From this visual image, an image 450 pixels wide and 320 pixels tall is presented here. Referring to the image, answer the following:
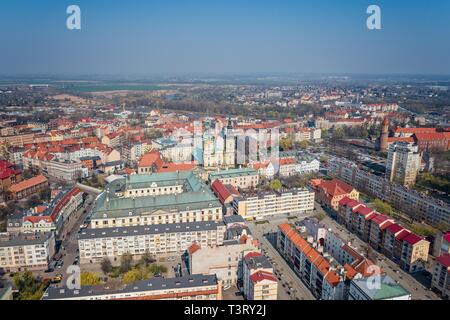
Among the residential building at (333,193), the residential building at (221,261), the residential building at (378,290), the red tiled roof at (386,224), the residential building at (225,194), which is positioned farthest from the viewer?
the residential building at (333,193)

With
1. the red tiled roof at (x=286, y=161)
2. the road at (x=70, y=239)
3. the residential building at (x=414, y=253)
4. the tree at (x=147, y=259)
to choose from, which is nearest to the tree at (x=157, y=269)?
the tree at (x=147, y=259)

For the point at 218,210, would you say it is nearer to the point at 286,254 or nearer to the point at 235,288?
the point at 286,254

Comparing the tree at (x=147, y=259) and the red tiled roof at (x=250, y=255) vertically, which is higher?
the red tiled roof at (x=250, y=255)

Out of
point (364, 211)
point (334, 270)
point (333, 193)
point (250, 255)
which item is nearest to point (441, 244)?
point (364, 211)

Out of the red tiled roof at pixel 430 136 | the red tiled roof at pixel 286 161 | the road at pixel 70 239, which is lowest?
the road at pixel 70 239

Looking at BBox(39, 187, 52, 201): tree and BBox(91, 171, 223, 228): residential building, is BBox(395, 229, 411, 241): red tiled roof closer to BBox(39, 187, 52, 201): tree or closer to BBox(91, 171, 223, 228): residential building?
BBox(91, 171, 223, 228): residential building

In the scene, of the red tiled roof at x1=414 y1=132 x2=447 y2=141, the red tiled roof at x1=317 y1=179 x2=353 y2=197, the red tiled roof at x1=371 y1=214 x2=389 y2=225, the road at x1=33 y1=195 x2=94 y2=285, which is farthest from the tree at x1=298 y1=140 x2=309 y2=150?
the road at x1=33 y1=195 x2=94 y2=285

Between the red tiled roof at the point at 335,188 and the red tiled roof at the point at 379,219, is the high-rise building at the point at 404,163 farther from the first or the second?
the red tiled roof at the point at 379,219
